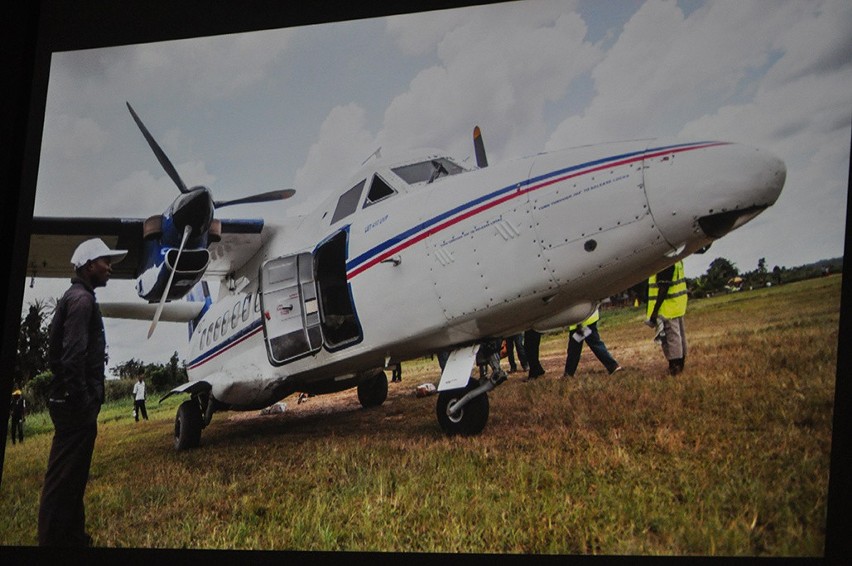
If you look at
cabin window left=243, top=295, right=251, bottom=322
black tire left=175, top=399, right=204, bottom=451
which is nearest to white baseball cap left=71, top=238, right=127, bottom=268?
cabin window left=243, top=295, right=251, bottom=322

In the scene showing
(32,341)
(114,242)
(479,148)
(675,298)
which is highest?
(479,148)

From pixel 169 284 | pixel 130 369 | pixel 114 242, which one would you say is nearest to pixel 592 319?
pixel 169 284

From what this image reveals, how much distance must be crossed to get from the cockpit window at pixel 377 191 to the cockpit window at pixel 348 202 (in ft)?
0.25

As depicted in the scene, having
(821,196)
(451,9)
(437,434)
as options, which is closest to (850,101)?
(821,196)

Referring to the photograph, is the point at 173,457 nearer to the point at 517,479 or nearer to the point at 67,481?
the point at 67,481

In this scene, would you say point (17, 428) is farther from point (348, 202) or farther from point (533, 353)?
point (533, 353)

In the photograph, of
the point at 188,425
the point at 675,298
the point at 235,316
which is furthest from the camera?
the point at 235,316

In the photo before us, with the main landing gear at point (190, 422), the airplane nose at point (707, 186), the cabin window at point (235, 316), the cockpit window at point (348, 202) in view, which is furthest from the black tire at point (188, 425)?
the airplane nose at point (707, 186)

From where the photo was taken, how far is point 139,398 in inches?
Answer: 180

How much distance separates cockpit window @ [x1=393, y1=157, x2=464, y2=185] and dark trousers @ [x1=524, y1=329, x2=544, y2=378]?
1.10 m

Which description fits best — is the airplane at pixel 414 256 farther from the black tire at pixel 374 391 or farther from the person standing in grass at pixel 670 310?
the person standing in grass at pixel 670 310

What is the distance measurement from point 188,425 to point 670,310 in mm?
3536

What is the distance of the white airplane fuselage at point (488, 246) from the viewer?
2932 mm

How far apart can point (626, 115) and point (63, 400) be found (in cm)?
344
